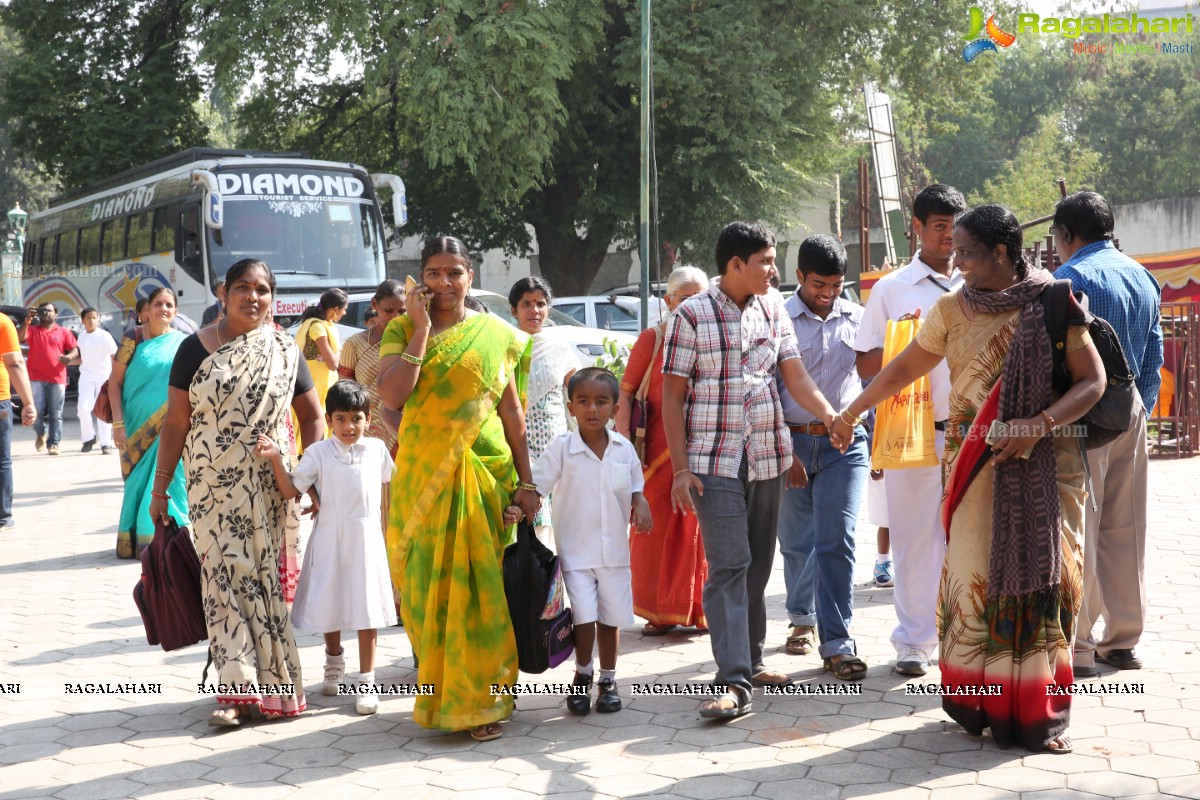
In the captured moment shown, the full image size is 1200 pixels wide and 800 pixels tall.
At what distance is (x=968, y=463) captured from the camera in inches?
163

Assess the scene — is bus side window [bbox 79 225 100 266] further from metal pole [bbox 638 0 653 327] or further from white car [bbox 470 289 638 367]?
metal pole [bbox 638 0 653 327]

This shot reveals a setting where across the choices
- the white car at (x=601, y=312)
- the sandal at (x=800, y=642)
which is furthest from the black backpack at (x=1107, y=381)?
the white car at (x=601, y=312)

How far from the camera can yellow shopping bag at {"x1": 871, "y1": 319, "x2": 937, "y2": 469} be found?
4.97 metres

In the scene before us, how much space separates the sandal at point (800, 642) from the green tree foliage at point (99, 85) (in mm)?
23495

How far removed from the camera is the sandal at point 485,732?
4.41 m

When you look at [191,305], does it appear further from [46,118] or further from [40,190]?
[40,190]

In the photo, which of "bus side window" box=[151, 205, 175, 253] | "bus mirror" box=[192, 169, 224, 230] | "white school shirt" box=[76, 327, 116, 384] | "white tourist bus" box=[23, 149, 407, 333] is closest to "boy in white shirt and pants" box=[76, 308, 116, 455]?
"white school shirt" box=[76, 327, 116, 384]

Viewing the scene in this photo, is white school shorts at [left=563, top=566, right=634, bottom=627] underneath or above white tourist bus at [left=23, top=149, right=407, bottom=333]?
underneath

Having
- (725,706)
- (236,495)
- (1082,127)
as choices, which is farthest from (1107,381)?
(1082,127)

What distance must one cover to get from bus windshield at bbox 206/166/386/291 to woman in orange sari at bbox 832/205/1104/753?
14047 mm

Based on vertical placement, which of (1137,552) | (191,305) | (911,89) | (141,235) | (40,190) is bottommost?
(1137,552)

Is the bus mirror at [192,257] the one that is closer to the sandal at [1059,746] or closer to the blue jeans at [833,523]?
the blue jeans at [833,523]

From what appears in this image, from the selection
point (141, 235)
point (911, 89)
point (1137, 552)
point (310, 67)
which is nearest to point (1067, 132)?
point (911, 89)

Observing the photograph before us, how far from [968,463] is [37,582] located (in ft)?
19.8
